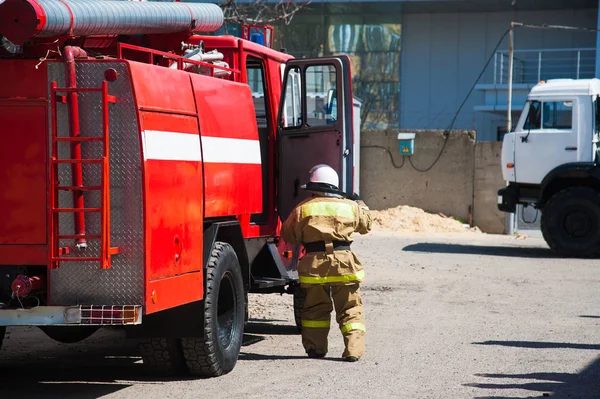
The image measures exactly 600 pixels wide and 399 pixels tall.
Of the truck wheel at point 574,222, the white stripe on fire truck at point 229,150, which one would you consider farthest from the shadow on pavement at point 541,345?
the truck wheel at point 574,222

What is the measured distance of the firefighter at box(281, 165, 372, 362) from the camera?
9.04 m

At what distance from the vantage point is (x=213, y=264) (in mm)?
8180

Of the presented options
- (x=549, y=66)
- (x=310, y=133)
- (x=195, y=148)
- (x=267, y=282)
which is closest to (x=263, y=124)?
(x=310, y=133)

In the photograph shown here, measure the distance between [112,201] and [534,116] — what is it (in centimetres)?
1425

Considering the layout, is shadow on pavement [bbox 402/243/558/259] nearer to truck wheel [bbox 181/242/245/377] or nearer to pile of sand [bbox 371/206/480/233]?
pile of sand [bbox 371/206/480/233]

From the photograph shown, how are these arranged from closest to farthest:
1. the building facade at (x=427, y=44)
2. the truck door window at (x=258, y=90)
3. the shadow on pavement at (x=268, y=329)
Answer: the truck door window at (x=258, y=90) < the shadow on pavement at (x=268, y=329) < the building facade at (x=427, y=44)

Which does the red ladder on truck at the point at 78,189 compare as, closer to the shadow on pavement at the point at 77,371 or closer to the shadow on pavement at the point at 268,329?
the shadow on pavement at the point at 77,371

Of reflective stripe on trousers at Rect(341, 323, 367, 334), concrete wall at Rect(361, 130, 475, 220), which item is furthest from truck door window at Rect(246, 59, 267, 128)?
concrete wall at Rect(361, 130, 475, 220)

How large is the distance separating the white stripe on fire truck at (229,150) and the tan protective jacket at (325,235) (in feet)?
2.10

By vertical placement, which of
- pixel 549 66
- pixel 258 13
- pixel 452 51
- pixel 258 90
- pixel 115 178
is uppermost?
pixel 452 51

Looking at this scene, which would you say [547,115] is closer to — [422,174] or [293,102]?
[422,174]

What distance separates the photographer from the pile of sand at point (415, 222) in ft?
81.6

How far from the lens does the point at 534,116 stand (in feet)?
65.1

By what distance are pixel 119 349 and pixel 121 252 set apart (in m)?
3.43
